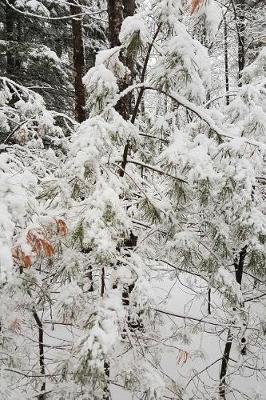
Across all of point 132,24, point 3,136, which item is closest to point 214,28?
point 132,24

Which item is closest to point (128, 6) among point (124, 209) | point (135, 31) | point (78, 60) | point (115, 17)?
point (115, 17)

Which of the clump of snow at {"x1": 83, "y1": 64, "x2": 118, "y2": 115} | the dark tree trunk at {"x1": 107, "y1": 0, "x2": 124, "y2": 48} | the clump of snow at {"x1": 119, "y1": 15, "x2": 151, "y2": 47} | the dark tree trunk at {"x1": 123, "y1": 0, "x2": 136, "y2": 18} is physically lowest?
the clump of snow at {"x1": 83, "y1": 64, "x2": 118, "y2": 115}

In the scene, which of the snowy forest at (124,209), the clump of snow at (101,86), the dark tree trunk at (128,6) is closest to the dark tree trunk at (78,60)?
the dark tree trunk at (128,6)

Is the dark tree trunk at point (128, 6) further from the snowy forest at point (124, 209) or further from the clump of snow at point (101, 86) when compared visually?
the clump of snow at point (101, 86)

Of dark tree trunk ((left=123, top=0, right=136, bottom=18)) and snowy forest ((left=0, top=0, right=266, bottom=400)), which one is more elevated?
dark tree trunk ((left=123, top=0, right=136, bottom=18))

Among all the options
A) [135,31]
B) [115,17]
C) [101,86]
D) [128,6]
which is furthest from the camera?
[128,6]

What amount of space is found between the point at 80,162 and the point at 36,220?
59cm

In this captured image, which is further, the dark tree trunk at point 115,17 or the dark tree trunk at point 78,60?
the dark tree trunk at point 78,60

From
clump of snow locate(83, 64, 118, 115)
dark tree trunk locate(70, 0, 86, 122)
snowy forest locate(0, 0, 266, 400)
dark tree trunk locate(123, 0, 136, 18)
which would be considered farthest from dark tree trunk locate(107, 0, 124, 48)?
dark tree trunk locate(70, 0, 86, 122)

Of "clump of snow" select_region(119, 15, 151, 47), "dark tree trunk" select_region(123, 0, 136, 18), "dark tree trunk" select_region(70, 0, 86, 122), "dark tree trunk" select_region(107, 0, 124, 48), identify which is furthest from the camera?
"dark tree trunk" select_region(70, 0, 86, 122)

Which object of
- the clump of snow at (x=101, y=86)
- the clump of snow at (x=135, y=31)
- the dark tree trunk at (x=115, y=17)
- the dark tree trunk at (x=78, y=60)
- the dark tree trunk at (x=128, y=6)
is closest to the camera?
the clump of snow at (x=135, y=31)

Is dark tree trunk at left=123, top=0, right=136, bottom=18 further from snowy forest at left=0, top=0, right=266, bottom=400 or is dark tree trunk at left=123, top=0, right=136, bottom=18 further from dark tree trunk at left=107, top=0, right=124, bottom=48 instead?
dark tree trunk at left=107, top=0, right=124, bottom=48

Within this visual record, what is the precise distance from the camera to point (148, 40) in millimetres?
2791

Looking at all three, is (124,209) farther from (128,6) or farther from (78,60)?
(78,60)
